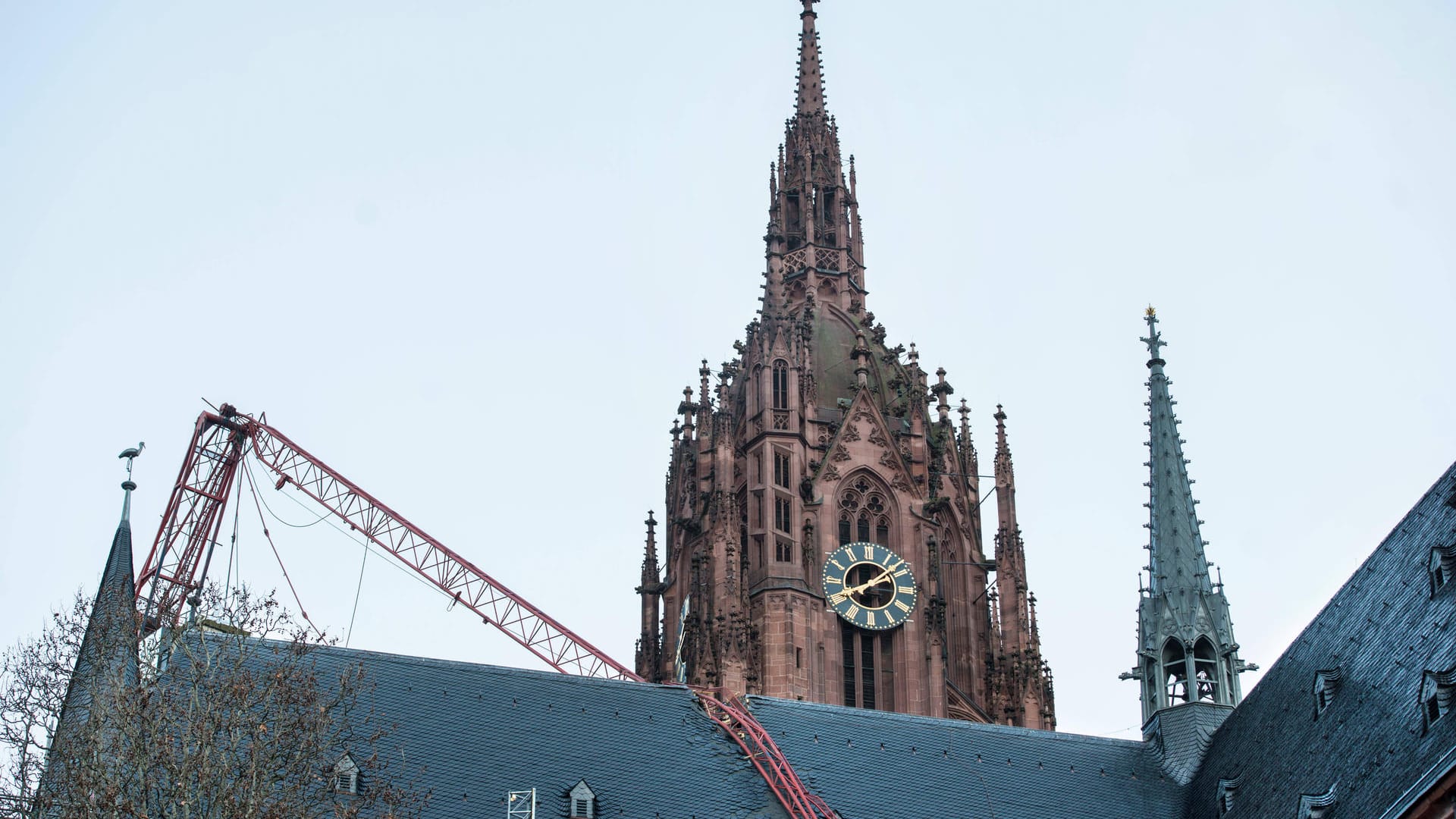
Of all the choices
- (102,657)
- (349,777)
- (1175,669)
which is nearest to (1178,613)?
(1175,669)

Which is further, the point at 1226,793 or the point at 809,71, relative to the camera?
the point at 809,71

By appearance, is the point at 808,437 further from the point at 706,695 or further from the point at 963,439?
the point at 706,695

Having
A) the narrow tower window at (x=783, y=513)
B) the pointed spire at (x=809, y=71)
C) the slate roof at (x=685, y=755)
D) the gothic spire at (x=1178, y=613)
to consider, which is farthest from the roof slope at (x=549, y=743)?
the pointed spire at (x=809, y=71)

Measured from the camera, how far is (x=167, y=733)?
29.8 metres

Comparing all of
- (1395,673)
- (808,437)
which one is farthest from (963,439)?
(1395,673)

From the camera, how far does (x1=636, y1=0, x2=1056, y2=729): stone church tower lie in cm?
6294

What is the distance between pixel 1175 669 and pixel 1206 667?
2.10 ft

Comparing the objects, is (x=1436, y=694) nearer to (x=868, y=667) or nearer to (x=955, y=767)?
(x=955, y=767)

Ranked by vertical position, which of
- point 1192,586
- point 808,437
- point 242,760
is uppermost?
point 808,437

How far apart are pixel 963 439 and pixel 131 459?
3266cm

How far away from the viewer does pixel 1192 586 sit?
4928cm

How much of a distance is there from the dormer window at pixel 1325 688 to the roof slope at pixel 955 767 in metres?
4.44

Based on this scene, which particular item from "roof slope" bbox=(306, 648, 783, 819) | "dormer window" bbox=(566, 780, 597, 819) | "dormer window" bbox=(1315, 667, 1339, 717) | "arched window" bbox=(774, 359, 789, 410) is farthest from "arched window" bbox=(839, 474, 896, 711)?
"dormer window" bbox=(566, 780, 597, 819)

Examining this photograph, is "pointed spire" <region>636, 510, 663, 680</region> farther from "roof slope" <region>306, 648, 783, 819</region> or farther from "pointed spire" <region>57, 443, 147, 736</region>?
"pointed spire" <region>57, 443, 147, 736</region>
